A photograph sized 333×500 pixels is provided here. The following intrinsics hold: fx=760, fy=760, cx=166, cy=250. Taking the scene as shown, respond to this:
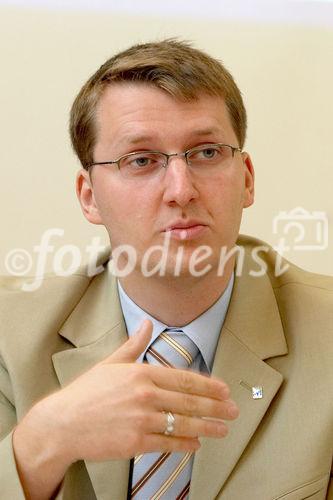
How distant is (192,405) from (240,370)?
28 centimetres

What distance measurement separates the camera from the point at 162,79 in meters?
1.36

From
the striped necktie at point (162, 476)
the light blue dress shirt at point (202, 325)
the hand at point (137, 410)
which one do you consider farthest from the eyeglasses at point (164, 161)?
the striped necktie at point (162, 476)

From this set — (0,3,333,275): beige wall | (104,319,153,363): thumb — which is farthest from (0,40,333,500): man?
(0,3,333,275): beige wall

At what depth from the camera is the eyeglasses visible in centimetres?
134

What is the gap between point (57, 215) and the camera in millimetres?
2004

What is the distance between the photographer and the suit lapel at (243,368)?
130 centimetres

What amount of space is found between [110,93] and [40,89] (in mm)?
596

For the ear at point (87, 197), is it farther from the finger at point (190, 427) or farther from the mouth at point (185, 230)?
the finger at point (190, 427)

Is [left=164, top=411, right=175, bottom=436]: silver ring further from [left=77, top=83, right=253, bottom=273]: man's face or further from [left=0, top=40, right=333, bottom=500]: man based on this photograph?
[left=77, top=83, right=253, bottom=273]: man's face

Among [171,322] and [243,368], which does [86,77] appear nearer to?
[171,322]

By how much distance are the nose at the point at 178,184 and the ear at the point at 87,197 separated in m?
0.25

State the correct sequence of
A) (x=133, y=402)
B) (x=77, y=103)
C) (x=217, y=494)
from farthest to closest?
(x=77, y=103)
(x=217, y=494)
(x=133, y=402)

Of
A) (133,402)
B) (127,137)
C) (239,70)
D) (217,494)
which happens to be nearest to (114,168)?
(127,137)

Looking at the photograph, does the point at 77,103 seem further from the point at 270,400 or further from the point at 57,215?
the point at 270,400
